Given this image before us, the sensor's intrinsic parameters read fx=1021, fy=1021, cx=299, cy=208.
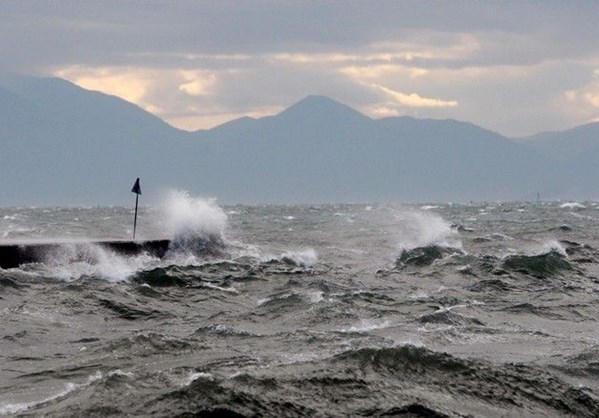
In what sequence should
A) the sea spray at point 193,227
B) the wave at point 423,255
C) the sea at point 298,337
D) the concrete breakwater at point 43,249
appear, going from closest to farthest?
the sea at point 298,337, the concrete breakwater at point 43,249, the wave at point 423,255, the sea spray at point 193,227

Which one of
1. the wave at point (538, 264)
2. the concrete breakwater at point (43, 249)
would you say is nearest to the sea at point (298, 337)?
the wave at point (538, 264)

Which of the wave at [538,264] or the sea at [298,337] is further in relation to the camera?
the wave at [538,264]

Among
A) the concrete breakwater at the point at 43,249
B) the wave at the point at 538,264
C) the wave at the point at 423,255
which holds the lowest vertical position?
the concrete breakwater at the point at 43,249

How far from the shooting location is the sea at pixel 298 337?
10930mm

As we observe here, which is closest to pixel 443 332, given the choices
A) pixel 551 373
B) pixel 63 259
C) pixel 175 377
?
pixel 551 373

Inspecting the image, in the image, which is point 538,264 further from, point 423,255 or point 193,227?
point 193,227

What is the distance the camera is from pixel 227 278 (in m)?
25.8

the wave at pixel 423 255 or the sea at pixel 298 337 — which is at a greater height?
the wave at pixel 423 255

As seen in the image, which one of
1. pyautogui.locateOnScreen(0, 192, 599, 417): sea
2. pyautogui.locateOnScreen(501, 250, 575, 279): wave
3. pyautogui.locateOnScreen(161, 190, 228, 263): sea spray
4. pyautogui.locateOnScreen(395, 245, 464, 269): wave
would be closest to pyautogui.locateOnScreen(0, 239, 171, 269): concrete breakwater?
pyautogui.locateOnScreen(0, 192, 599, 417): sea

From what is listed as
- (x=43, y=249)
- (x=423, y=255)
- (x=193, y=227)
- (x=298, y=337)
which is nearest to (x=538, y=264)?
(x=423, y=255)

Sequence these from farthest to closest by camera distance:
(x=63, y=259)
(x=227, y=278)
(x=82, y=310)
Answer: (x=63, y=259)
(x=227, y=278)
(x=82, y=310)

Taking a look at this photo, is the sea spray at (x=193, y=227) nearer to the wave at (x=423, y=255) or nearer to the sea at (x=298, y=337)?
the sea at (x=298, y=337)

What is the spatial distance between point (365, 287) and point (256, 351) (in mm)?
9975

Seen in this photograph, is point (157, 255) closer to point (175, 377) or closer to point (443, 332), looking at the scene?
point (443, 332)
